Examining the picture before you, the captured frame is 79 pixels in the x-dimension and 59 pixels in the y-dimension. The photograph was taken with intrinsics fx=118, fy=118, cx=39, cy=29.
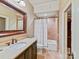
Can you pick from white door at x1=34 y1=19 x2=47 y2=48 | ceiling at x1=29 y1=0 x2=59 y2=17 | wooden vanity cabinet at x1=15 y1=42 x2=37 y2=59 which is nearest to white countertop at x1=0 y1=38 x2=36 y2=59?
wooden vanity cabinet at x1=15 y1=42 x2=37 y2=59

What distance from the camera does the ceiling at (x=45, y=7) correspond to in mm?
5145

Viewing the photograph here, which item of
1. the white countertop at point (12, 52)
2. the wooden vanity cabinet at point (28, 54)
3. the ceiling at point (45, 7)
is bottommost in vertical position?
the wooden vanity cabinet at point (28, 54)

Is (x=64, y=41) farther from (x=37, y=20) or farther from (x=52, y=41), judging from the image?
(x=52, y=41)

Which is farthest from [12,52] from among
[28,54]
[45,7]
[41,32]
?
Result: [41,32]

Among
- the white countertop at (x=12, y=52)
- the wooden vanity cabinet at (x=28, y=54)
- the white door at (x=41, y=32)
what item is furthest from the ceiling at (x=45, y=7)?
the white countertop at (x=12, y=52)

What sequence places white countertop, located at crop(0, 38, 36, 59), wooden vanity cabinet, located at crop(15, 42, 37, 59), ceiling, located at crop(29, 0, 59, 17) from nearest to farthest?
white countertop, located at crop(0, 38, 36, 59) → wooden vanity cabinet, located at crop(15, 42, 37, 59) → ceiling, located at crop(29, 0, 59, 17)

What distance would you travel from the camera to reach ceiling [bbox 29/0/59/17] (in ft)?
16.9

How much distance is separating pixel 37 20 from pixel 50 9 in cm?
103

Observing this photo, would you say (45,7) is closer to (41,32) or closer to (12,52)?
(41,32)

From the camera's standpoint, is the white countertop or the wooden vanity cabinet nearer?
the white countertop

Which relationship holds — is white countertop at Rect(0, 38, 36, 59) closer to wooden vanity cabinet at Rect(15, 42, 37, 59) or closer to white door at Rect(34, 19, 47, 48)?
wooden vanity cabinet at Rect(15, 42, 37, 59)

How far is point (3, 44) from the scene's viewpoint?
253 cm

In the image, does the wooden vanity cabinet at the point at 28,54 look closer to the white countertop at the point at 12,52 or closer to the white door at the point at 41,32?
the white countertop at the point at 12,52

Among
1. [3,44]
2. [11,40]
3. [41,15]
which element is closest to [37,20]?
[41,15]
